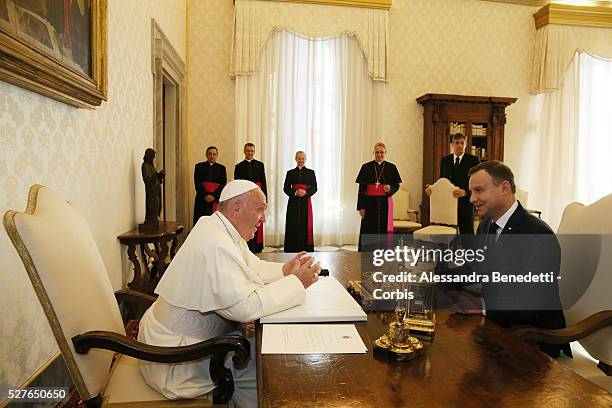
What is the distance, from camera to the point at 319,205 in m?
8.00

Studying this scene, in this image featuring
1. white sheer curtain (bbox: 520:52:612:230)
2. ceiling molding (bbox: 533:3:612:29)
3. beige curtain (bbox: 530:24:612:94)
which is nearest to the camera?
ceiling molding (bbox: 533:3:612:29)

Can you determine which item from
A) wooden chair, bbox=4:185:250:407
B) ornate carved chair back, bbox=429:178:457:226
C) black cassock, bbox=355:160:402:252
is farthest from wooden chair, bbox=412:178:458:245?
wooden chair, bbox=4:185:250:407

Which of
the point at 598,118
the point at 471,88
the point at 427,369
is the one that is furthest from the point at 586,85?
the point at 427,369

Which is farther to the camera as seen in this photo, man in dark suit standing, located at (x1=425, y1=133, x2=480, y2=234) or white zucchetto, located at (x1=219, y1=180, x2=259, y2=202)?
man in dark suit standing, located at (x1=425, y1=133, x2=480, y2=234)

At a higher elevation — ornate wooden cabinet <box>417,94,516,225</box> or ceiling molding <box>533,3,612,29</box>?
ceiling molding <box>533,3,612,29</box>

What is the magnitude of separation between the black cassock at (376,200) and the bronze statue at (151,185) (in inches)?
135

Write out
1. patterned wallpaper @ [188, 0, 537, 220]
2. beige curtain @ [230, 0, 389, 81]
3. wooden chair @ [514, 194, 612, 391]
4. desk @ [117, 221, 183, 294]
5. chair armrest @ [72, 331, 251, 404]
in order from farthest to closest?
patterned wallpaper @ [188, 0, 537, 220], beige curtain @ [230, 0, 389, 81], desk @ [117, 221, 183, 294], wooden chair @ [514, 194, 612, 391], chair armrest @ [72, 331, 251, 404]

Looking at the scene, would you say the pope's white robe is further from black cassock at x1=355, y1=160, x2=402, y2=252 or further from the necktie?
black cassock at x1=355, y1=160, x2=402, y2=252

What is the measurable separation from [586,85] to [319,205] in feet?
17.8

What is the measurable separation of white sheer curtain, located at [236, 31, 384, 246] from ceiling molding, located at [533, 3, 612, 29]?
10.5 feet

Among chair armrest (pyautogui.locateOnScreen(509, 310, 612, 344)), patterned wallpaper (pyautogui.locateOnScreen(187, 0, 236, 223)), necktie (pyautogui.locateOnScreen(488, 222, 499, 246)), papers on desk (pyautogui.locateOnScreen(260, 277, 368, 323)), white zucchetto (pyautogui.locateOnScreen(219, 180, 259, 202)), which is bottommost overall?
chair armrest (pyautogui.locateOnScreen(509, 310, 612, 344))

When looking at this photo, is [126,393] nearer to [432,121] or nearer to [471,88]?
[432,121]

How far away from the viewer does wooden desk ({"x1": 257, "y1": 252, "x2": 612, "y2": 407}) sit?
1117 mm

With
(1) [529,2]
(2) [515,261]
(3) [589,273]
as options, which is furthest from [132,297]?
(1) [529,2]
